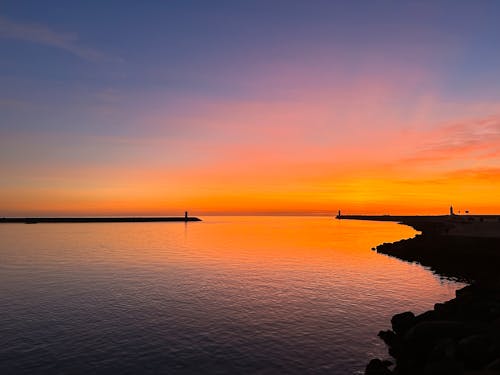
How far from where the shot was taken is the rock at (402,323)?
18.8 metres

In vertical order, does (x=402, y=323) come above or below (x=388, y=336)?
above

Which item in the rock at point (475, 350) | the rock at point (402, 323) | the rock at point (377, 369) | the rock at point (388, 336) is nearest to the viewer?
the rock at point (475, 350)

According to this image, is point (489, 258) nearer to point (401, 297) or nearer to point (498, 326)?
point (401, 297)

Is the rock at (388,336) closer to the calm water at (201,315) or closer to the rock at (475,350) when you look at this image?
the calm water at (201,315)

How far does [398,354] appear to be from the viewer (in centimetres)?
1634

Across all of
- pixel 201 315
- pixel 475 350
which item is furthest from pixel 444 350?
pixel 201 315

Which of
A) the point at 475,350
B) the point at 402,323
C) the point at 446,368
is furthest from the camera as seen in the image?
the point at 402,323

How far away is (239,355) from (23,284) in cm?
2389

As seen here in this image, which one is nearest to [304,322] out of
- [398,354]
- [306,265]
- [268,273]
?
[398,354]

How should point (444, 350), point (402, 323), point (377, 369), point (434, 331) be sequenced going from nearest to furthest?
1. point (444, 350)
2. point (377, 369)
3. point (434, 331)
4. point (402, 323)

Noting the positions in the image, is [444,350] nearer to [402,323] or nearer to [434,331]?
[434,331]

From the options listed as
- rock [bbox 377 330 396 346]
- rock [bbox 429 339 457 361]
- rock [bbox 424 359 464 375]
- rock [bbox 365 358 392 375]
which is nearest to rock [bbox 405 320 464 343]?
rock [bbox 429 339 457 361]

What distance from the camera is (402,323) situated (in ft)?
62.5

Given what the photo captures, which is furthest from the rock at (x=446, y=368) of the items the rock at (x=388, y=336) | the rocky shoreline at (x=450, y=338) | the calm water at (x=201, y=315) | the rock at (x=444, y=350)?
the rock at (x=388, y=336)
